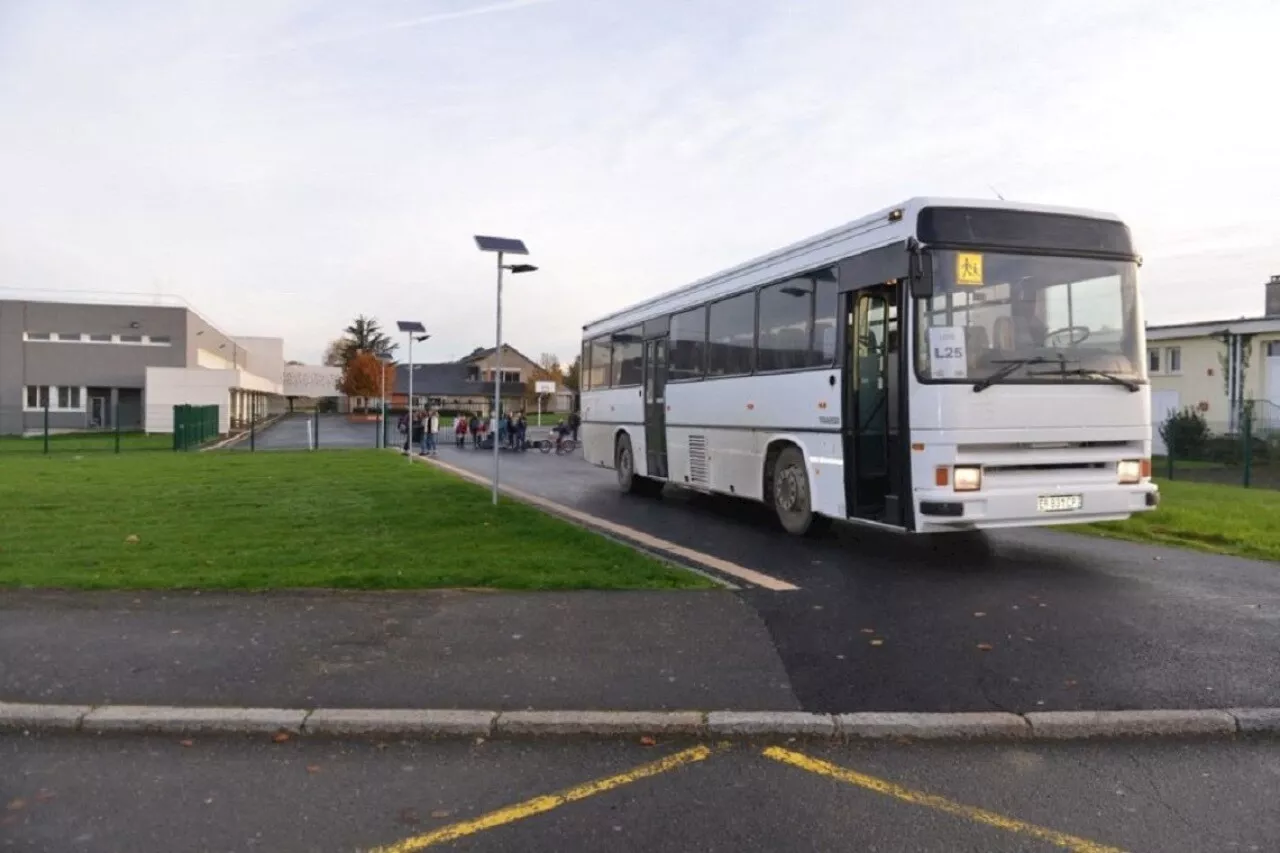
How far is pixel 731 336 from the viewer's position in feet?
41.2

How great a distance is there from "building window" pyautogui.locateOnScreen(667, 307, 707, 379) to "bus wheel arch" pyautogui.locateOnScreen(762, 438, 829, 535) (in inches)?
96.2

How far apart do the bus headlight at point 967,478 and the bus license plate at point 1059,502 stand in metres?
0.61

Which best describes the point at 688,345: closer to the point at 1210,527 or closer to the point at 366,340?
the point at 1210,527

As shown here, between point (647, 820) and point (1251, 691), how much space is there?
3.52 meters

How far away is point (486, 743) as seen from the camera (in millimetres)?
4730

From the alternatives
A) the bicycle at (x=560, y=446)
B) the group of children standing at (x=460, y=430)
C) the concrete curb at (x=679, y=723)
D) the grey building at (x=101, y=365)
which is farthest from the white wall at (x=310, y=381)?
the concrete curb at (x=679, y=723)

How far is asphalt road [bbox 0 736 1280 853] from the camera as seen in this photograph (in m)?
3.71

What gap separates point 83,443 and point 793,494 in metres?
35.2

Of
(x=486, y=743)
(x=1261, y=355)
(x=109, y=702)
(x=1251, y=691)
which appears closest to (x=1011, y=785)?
(x=1251, y=691)

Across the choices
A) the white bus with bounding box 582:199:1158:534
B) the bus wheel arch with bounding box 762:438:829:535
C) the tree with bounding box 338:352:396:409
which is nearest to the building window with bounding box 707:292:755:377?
the bus wheel arch with bounding box 762:438:829:535

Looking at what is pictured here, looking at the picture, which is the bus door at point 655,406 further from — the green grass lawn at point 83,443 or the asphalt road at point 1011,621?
the green grass lawn at point 83,443

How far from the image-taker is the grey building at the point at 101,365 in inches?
2077

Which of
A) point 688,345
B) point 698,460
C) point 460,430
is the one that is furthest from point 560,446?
point 698,460

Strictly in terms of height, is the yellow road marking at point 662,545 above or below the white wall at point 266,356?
below
